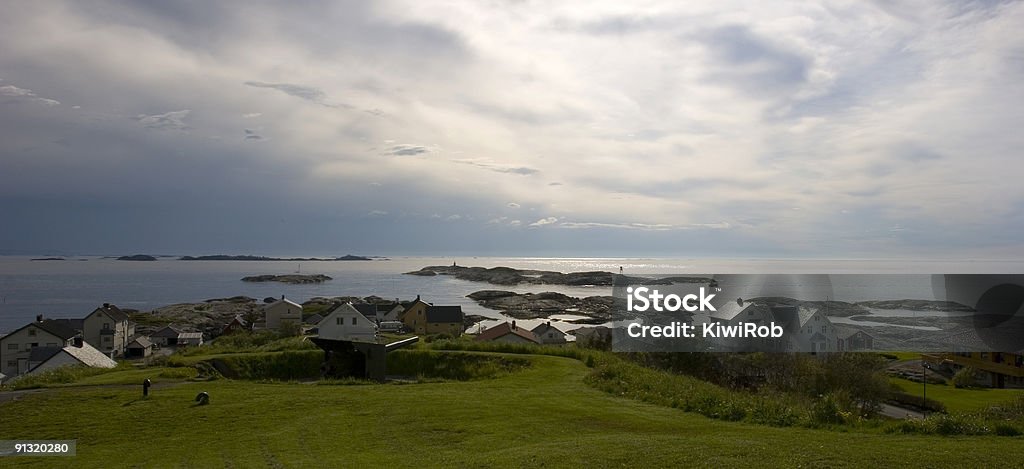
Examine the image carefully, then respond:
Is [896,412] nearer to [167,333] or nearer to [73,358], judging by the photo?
[73,358]

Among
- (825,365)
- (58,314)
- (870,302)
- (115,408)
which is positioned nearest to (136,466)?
(115,408)

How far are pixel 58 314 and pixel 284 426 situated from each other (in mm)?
82132

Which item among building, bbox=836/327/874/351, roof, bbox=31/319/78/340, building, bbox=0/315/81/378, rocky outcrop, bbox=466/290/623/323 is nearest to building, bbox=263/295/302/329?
roof, bbox=31/319/78/340

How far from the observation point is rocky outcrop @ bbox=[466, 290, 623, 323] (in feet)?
261

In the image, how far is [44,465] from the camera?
9.45 metres

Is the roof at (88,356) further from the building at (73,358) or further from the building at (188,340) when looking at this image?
the building at (188,340)

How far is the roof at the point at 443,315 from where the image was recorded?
51281 mm

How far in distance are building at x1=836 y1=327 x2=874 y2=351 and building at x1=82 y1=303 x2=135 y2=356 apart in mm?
50066

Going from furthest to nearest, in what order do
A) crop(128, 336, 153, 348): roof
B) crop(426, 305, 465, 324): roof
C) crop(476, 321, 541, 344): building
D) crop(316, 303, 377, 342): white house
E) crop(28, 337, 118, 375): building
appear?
crop(426, 305, 465, 324): roof, crop(128, 336, 153, 348): roof, crop(316, 303, 377, 342): white house, crop(476, 321, 541, 344): building, crop(28, 337, 118, 375): building

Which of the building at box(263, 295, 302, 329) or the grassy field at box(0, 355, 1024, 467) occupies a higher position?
the grassy field at box(0, 355, 1024, 467)

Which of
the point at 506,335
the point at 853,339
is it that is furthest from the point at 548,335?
the point at 853,339

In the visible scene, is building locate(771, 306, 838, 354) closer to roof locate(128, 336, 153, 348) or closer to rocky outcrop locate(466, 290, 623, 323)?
rocky outcrop locate(466, 290, 623, 323)

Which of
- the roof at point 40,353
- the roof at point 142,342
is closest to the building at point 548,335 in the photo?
the roof at point 40,353

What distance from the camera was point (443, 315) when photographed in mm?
51625
